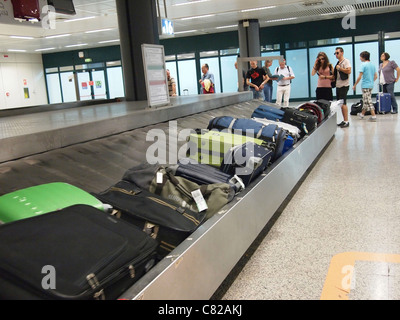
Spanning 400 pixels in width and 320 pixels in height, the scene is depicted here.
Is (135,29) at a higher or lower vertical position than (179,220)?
higher

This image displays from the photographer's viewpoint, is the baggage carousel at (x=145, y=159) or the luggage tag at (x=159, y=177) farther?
the luggage tag at (x=159, y=177)

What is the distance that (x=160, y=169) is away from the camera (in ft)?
8.87

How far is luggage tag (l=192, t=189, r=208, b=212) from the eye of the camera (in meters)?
2.49

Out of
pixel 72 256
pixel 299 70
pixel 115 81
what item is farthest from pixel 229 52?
pixel 72 256

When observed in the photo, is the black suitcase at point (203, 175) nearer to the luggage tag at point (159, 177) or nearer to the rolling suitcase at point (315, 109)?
the luggage tag at point (159, 177)

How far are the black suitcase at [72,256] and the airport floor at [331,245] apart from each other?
3.28ft

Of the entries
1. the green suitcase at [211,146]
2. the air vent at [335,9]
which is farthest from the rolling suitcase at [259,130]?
the air vent at [335,9]

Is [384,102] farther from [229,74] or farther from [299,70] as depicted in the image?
[229,74]

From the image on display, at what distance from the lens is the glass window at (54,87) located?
978 inches

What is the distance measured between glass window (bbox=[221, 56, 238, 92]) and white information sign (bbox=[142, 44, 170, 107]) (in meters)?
16.1

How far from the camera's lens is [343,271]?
105 inches

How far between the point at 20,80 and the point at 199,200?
76.7ft

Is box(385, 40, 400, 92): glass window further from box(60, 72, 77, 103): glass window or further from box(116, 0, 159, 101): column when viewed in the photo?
box(60, 72, 77, 103): glass window
